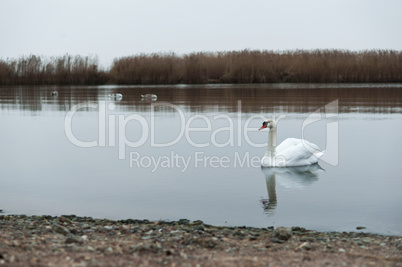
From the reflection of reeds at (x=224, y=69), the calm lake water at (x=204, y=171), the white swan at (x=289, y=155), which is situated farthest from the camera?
the reflection of reeds at (x=224, y=69)

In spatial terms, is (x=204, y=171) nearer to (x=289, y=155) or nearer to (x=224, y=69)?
(x=289, y=155)

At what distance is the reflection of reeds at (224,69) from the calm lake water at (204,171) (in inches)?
867

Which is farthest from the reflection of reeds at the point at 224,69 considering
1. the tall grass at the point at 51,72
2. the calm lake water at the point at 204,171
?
the calm lake water at the point at 204,171

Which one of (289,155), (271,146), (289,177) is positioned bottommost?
(289,177)

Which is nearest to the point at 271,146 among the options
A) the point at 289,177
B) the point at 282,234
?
the point at 289,177

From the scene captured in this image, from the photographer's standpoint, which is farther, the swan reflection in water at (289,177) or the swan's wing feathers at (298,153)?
the swan's wing feathers at (298,153)

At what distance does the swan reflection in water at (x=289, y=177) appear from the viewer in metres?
8.40

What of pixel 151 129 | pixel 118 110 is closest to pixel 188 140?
pixel 151 129

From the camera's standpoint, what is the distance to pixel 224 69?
4294 cm

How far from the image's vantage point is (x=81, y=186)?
8.80m

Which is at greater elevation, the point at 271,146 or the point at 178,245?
the point at 271,146

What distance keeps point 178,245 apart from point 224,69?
38060 millimetres

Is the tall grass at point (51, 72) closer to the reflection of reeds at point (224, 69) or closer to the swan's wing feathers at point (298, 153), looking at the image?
the reflection of reeds at point (224, 69)

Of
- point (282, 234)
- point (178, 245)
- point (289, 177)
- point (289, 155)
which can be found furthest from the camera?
point (289, 155)
